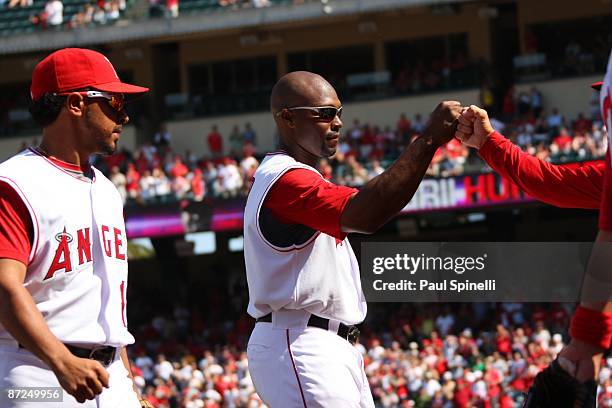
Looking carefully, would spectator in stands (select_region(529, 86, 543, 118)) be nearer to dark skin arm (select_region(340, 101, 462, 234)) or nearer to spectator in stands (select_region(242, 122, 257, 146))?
spectator in stands (select_region(242, 122, 257, 146))

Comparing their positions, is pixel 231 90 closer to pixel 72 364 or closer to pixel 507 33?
pixel 507 33

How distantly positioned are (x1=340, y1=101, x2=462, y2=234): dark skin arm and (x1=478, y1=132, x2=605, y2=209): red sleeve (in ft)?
2.84

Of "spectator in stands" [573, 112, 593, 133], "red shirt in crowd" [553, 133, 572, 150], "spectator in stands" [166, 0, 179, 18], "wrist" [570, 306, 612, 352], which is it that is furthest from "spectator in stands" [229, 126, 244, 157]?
"wrist" [570, 306, 612, 352]

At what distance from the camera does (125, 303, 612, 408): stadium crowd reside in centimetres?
1458

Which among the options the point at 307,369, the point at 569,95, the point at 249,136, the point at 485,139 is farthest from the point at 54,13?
the point at 307,369

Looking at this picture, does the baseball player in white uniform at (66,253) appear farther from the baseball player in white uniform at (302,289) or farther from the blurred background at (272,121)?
the blurred background at (272,121)

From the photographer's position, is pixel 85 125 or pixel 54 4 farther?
pixel 54 4

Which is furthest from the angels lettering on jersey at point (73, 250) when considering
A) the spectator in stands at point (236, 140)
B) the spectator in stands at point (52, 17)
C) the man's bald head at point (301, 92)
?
the spectator in stands at point (52, 17)

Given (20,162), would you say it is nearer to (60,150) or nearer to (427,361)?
(60,150)

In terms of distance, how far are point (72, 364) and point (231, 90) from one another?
23329mm

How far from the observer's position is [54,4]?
25719mm

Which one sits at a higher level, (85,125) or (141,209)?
(85,125)

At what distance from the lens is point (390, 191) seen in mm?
4141

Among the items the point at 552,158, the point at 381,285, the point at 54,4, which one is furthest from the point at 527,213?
the point at 381,285
